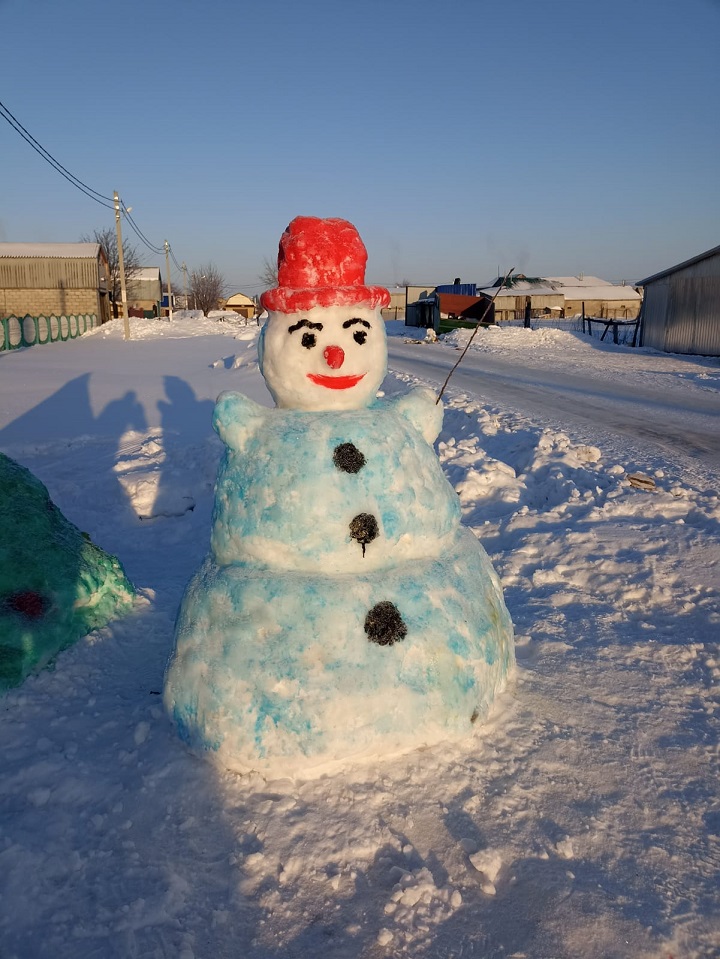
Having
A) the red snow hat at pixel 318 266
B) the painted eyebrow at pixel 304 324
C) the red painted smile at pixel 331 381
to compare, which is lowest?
Result: the red painted smile at pixel 331 381

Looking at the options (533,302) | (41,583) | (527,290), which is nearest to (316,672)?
(41,583)

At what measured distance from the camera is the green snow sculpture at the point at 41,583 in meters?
3.56

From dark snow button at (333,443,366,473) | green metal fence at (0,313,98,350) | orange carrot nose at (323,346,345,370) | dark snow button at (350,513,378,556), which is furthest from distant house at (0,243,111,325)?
dark snow button at (350,513,378,556)

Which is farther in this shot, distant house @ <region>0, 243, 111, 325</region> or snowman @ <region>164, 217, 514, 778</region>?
distant house @ <region>0, 243, 111, 325</region>

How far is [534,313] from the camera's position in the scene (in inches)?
2106

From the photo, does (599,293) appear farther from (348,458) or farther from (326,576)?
(326,576)

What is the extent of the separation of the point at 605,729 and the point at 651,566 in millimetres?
1980

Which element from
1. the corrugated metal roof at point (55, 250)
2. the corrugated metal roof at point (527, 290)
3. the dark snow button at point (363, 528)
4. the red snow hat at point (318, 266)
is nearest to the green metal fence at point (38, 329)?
the corrugated metal roof at point (55, 250)

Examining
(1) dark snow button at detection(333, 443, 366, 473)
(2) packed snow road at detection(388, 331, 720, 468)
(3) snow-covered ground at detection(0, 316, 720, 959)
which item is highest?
(1) dark snow button at detection(333, 443, 366, 473)

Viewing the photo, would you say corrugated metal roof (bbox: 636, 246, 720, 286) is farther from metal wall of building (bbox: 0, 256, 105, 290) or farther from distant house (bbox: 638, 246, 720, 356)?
metal wall of building (bbox: 0, 256, 105, 290)

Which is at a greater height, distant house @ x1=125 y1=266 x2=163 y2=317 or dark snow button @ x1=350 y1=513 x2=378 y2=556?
distant house @ x1=125 y1=266 x2=163 y2=317

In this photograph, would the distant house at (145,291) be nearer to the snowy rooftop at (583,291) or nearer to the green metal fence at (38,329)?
the green metal fence at (38,329)

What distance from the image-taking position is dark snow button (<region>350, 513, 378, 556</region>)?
9.36ft

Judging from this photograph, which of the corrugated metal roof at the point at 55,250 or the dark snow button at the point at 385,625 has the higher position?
the corrugated metal roof at the point at 55,250
